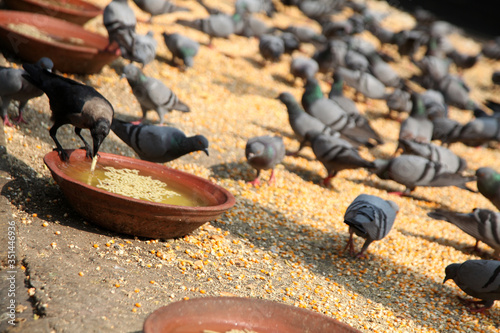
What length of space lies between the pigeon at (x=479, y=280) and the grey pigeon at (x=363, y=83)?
6.54 metres

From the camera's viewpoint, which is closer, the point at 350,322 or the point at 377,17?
the point at 350,322

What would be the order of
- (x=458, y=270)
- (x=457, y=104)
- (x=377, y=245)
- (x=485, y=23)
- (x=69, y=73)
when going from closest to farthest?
(x=458, y=270), (x=377, y=245), (x=69, y=73), (x=457, y=104), (x=485, y=23)

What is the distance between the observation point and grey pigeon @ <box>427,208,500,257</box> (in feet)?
17.6

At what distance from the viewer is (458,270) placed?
452 centimetres

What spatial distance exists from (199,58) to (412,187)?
5.40m

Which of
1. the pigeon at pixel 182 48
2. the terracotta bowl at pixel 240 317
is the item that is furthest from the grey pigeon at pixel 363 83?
the terracotta bowl at pixel 240 317

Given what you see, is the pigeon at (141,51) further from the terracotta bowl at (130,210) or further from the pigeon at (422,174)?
the pigeon at (422,174)

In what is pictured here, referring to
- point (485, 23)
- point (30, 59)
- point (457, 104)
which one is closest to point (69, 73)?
point (30, 59)

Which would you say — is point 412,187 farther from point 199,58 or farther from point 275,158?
point 199,58

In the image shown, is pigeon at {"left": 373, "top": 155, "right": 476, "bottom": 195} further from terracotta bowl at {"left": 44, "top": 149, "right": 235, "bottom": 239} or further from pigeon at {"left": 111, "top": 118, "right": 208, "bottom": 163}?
terracotta bowl at {"left": 44, "top": 149, "right": 235, "bottom": 239}

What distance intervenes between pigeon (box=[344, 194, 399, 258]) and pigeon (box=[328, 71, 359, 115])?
434cm

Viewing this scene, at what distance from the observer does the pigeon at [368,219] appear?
14.7 feet

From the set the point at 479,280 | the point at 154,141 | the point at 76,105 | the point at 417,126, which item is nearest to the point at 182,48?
the point at 154,141

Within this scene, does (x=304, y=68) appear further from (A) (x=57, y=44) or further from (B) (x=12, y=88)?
(B) (x=12, y=88)
